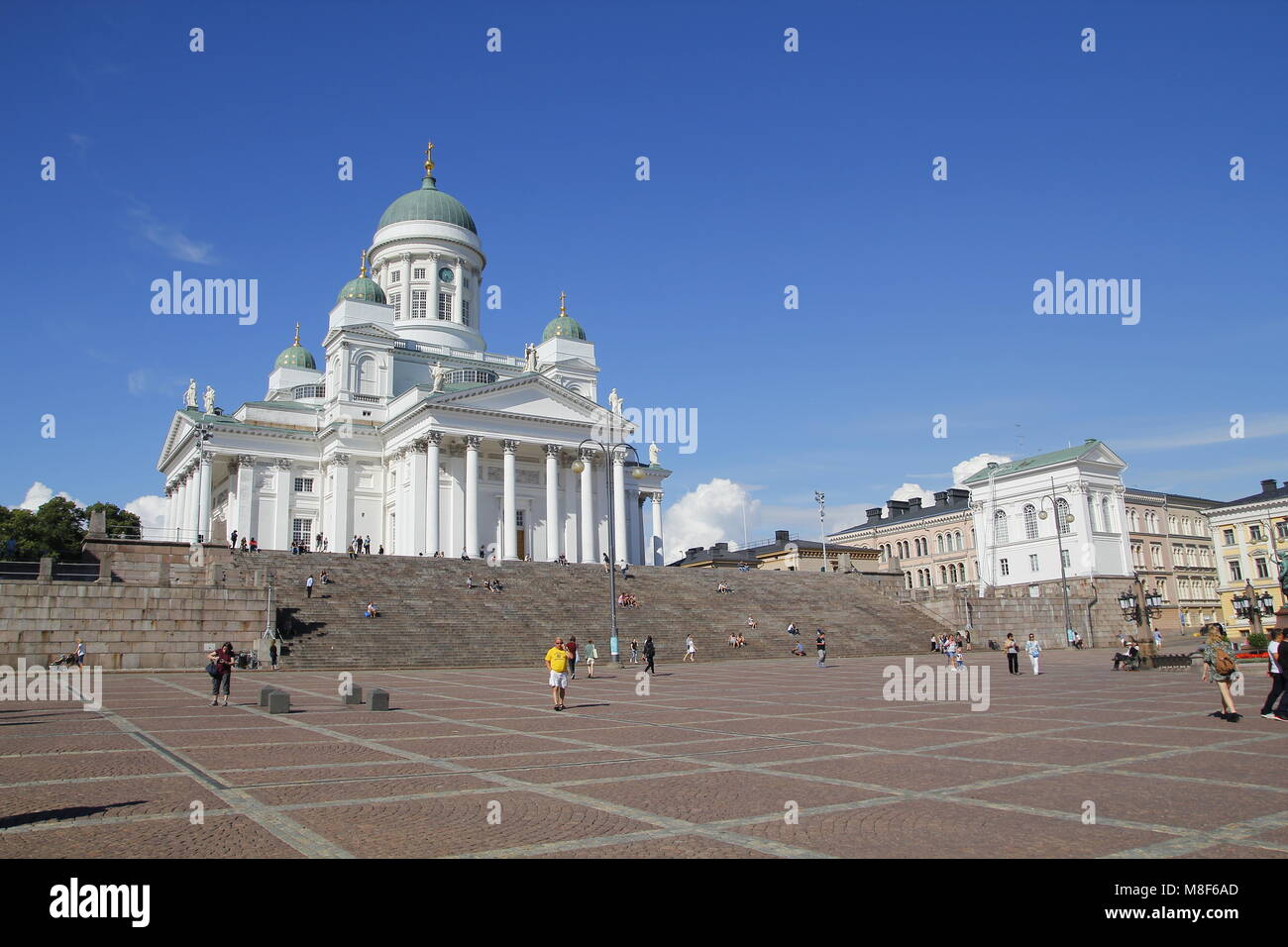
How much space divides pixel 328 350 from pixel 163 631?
3834 cm

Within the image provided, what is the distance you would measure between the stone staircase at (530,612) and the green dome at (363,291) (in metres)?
27.5

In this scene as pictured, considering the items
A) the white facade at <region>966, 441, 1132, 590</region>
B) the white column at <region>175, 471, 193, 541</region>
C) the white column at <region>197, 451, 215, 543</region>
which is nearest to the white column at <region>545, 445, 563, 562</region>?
the white column at <region>197, 451, 215, 543</region>

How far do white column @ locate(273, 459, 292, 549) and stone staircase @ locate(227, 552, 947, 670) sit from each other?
1822 centimetres

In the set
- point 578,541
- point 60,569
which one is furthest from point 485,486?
point 60,569

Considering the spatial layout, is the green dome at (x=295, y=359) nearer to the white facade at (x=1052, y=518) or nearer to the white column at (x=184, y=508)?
the white column at (x=184, y=508)

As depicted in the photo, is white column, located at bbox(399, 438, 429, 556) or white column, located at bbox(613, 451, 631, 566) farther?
white column, located at bbox(613, 451, 631, 566)

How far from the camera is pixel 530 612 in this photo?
43219mm

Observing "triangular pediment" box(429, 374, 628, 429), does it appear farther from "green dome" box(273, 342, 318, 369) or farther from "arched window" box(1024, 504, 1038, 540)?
"arched window" box(1024, 504, 1038, 540)

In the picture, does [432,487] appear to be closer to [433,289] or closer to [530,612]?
[530,612]

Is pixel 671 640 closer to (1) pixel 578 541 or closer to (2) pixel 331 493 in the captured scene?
(1) pixel 578 541

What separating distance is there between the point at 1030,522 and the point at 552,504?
134ft

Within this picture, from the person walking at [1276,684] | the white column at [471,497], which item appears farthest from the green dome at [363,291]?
the person walking at [1276,684]

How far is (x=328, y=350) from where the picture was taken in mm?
68625

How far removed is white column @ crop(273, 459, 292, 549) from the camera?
63188mm
